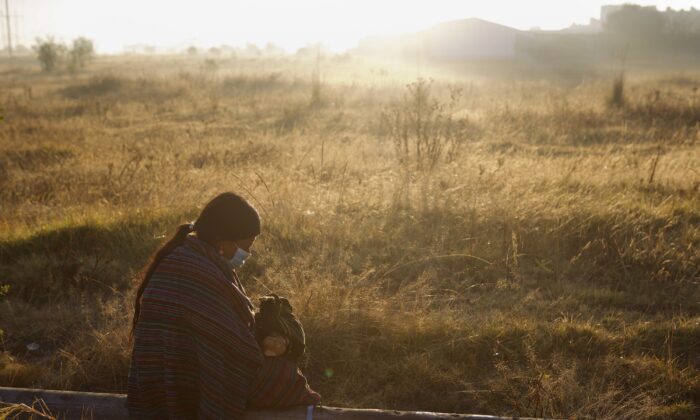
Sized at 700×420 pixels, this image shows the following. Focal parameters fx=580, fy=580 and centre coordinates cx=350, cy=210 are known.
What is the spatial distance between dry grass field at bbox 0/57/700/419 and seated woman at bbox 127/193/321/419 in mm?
862

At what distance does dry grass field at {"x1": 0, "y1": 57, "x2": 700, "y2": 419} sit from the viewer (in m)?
3.71

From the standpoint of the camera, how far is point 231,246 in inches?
115

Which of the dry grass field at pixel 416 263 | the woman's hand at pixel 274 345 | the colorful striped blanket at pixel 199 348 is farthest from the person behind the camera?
the dry grass field at pixel 416 263

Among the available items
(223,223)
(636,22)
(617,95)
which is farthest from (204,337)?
(636,22)

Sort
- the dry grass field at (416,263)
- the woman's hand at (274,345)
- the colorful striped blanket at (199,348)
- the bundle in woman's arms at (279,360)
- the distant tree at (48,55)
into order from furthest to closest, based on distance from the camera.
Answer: the distant tree at (48,55)
the dry grass field at (416,263)
the woman's hand at (274,345)
the bundle in woman's arms at (279,360)
the colorful striped blanket at (199,348)

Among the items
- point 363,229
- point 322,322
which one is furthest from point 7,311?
point 363,229

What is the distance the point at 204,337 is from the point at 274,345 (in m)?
0.40

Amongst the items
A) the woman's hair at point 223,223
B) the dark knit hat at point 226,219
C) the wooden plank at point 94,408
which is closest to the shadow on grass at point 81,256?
the wooden plank at point 94,408

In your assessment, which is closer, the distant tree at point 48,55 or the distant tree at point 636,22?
the distant tree at point 48,55

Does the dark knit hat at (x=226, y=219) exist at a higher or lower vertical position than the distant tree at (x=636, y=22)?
lower

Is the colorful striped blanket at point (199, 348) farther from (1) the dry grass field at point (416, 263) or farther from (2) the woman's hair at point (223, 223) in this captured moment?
(1) the dry grass field at point (416, 263)

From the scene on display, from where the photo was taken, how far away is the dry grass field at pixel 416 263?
146 inches

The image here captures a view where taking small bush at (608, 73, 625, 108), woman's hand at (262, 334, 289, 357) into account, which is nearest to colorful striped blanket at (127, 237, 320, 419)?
woman's hand at (262, 334, 289, 357)

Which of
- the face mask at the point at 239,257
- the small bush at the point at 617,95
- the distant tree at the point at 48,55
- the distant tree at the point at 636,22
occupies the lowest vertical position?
the face mask at the point at 239,257
